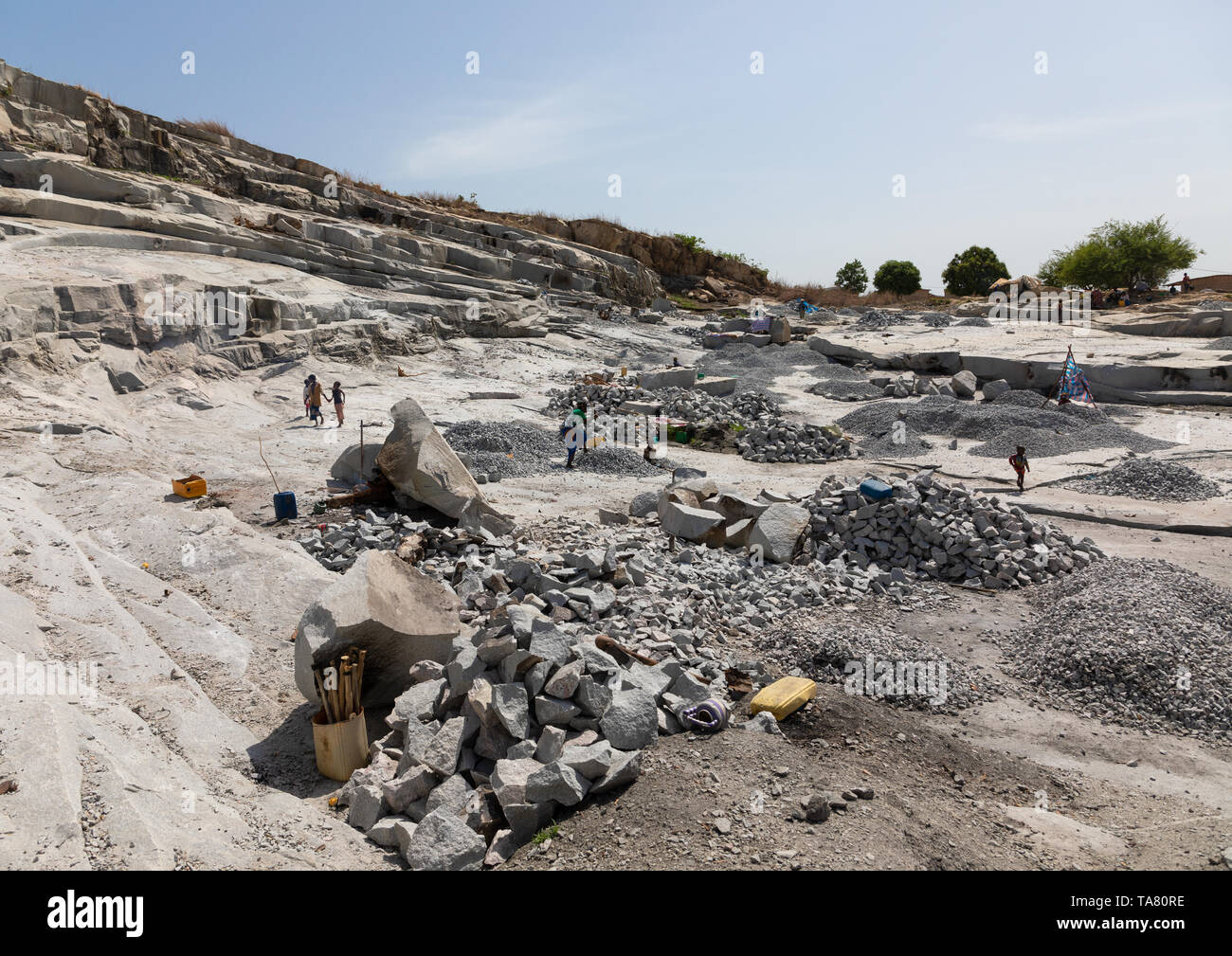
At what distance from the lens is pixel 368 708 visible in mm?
5656

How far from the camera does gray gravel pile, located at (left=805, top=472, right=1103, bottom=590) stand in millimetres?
8250

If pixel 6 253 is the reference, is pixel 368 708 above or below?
below

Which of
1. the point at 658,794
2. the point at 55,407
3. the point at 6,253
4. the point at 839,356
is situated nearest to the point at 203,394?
the point at 55,407

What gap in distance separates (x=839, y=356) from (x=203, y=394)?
21089mm

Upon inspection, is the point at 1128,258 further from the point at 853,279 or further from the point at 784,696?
the point at 784,696

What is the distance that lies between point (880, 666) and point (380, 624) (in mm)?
4273

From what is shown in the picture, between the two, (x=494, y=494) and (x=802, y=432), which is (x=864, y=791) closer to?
(x=494, y=494)

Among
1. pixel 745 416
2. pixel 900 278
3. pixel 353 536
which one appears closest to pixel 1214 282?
pixel 900 278

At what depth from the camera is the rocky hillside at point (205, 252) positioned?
1452 cm

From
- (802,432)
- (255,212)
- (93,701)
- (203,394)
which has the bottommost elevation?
(93,701)

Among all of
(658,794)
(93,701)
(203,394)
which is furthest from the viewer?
(203,394)

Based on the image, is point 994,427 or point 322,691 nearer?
point 322,691

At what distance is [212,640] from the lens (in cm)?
621

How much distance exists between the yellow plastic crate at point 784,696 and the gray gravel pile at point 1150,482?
911 cm
